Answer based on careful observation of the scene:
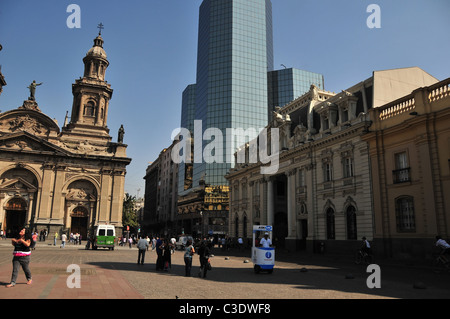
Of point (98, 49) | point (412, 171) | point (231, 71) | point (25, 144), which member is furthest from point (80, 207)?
point (231, 71)

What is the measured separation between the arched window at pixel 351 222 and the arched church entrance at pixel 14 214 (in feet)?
154

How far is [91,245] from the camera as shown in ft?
129

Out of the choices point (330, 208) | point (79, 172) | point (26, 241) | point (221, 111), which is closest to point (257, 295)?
point (26, 241)

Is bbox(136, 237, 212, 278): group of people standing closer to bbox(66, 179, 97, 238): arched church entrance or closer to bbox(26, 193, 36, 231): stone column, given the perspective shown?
bbox(66, 179, 97, 238): arched church entrance

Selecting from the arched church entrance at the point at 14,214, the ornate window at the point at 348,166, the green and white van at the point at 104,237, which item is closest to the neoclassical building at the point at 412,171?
the ornate window at the point at 348,166

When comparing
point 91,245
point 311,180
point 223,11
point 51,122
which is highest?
point 223,11

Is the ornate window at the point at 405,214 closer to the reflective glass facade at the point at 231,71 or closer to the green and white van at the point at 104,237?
the green and white van at the point at 104,237

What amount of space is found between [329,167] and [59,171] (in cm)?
4225

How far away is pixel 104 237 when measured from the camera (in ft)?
122

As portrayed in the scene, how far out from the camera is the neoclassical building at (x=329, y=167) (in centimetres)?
2914

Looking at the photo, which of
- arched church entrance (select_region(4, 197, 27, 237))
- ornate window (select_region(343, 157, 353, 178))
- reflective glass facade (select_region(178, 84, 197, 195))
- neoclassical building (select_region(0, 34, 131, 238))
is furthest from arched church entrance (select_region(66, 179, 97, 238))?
reflective glass facade (select_region(178, 84, 197, 195))

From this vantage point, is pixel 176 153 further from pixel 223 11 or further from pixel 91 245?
pixel 91 245

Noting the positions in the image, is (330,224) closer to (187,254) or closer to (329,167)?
(329,167)
